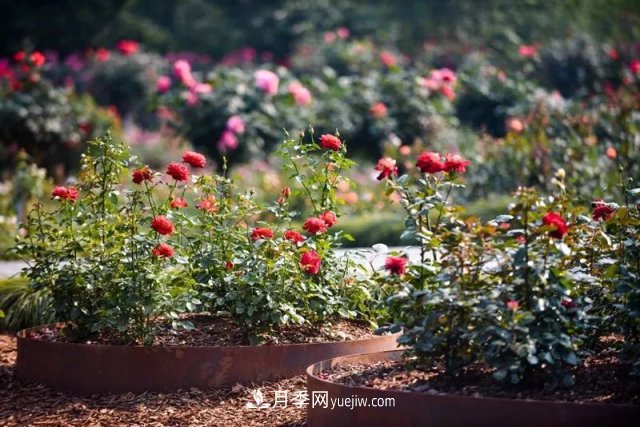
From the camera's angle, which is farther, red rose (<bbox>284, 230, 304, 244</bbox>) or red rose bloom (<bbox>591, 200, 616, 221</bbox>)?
red rose (<bbox>284, 230, 304, 244</bbox>)

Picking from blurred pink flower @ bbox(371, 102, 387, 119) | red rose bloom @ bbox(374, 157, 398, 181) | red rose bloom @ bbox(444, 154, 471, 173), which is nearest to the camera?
red rose bloom @ bbox(444, 154, 471, 173)

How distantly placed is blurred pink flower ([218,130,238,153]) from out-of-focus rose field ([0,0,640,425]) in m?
0.02

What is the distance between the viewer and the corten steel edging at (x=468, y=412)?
8.54 ft

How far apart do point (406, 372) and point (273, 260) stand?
33.5 inches

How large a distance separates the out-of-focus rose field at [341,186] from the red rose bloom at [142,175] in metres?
0.02

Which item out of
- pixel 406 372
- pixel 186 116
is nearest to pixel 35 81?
pixel 186 116

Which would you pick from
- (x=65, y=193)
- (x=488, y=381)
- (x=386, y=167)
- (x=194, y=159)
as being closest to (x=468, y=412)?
(x=488, y=381)

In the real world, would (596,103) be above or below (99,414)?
above

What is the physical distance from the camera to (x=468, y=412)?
2682 mm

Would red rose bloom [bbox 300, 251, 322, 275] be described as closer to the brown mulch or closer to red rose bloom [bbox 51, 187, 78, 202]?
the brown mulch

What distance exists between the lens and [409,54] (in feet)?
68.7

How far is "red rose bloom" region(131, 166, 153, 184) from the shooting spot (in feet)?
12.3

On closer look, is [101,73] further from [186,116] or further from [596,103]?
[596,103]

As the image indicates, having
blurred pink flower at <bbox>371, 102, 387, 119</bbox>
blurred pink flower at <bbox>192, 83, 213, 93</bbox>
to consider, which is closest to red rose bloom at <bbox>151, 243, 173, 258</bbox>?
blurred pink flower at <bbox>192, 83, 213, 93</bbox>
